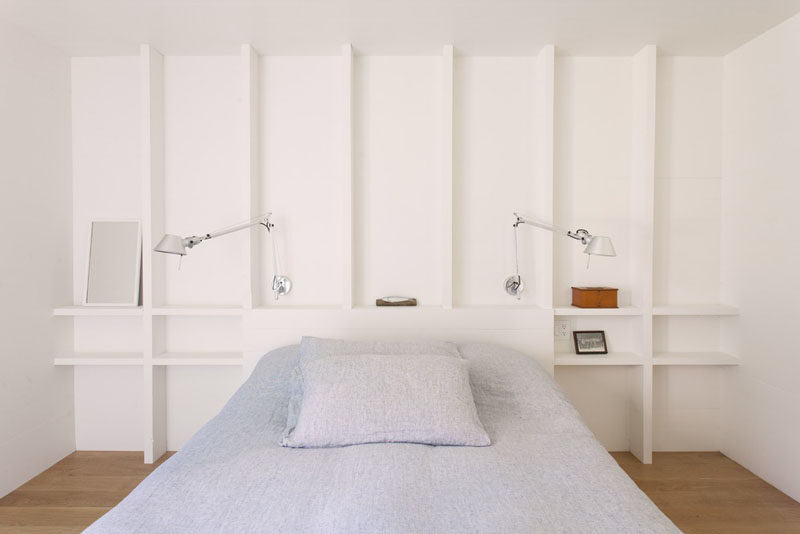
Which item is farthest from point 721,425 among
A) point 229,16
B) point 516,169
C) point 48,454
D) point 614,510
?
point 48,454

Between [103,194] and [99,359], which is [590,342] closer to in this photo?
[99,359]

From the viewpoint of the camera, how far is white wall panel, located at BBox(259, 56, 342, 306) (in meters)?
2.97

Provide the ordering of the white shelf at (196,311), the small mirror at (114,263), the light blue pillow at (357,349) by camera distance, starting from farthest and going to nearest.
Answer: the small mirror at (114,263) → the white shelf at (196,311) → the light blue pillow at (357,349)

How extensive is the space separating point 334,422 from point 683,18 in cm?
261

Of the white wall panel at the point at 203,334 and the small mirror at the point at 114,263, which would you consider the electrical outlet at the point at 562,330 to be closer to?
the white wall panel at the point at 203,334

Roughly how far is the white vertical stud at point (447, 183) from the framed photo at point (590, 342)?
0.83 metres

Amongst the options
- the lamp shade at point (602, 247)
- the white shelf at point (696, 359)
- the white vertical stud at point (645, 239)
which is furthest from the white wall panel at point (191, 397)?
the white shelf at point (696, 359)

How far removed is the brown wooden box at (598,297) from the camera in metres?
2.82

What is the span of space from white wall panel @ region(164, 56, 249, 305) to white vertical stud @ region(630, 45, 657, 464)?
2.41 m

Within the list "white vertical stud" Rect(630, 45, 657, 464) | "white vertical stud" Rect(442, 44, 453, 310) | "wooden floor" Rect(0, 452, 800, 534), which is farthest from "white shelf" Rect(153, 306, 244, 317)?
"white vertical stud" Rect(630, 45, 657, 464)

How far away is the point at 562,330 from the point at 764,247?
1.17 m

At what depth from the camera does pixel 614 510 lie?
1.28 metres

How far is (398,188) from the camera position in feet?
9.77

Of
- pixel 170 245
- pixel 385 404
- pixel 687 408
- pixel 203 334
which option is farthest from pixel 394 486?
pixel 687 408
